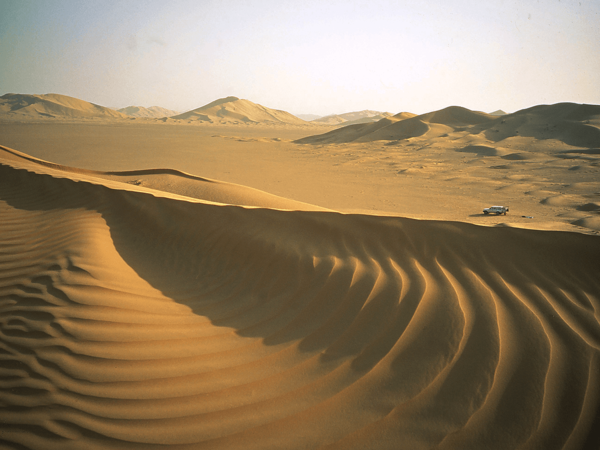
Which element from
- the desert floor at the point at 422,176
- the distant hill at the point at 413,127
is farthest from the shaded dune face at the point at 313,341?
the distant hill at the point at 413,127

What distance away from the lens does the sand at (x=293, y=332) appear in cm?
170

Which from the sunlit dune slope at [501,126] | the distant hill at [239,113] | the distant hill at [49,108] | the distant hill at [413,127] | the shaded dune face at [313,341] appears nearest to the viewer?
the shaded dune face at [313,341]

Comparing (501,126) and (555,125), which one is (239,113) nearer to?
(501,126)

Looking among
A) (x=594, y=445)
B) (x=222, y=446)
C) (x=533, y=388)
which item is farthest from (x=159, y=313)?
(x=594, y=445)

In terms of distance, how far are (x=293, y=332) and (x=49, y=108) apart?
83.0 m

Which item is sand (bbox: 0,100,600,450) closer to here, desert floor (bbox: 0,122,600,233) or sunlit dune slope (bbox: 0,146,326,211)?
desert floor (bbox: 0,122,600,233)

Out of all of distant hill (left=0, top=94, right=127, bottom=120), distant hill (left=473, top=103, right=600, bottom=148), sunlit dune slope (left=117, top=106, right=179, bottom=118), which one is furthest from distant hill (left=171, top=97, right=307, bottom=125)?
distant hill (left=473, top=103, right=600, bottom=148)

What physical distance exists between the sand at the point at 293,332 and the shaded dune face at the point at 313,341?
0.03ft

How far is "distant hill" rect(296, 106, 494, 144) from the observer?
23953mm

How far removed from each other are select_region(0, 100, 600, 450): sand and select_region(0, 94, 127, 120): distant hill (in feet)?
220

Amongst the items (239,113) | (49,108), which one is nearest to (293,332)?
(49,108)

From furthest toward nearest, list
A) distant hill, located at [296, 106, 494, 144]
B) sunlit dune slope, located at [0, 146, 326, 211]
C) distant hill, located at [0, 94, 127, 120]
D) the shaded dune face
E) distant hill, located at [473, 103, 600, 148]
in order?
distant hill, located at [0, 94, 127, 120], distant hill, located at [296, 106, 494, 144], distant hill, located at [473, 103, 600, 148], sunlit dune slope, located at [0, 146, 326, 211], the shaded dune face

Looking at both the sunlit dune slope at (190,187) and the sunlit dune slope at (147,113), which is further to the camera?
the sunlit dune slope at (147,113)

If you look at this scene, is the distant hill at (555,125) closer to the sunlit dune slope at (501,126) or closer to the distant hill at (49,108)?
the sunlit dune slope at (501,126)
